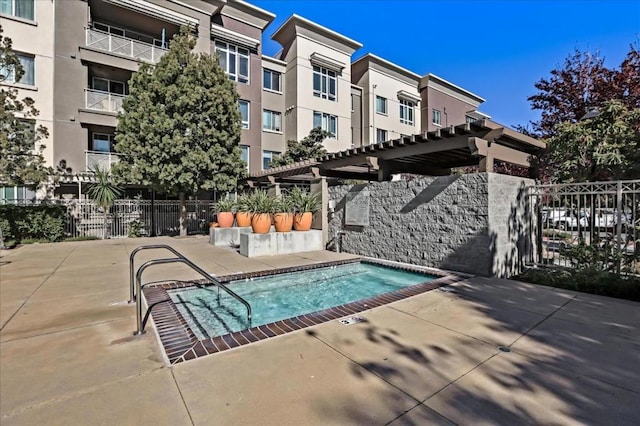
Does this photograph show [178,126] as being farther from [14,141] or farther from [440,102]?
[440,102]

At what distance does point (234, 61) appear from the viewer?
19031 mm

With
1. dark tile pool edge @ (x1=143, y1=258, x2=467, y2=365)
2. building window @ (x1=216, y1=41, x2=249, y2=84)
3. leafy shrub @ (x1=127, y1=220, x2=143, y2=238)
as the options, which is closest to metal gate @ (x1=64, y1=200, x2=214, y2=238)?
leafy shrub @ (x1=127, y1=220, x2=143, y2=238)

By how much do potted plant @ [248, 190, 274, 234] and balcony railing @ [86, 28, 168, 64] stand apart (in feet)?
36.4

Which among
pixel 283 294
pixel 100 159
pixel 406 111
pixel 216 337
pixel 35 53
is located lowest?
pixel 283 294

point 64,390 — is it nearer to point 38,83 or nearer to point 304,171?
point 304,171

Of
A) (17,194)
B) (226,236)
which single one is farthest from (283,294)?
(17,194)

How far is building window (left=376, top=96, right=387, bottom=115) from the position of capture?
85.0ft

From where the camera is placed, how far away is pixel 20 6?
46.4 ft

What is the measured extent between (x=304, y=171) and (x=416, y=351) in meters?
8.79

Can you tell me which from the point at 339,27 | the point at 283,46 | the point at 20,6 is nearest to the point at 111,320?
the point at 20,6

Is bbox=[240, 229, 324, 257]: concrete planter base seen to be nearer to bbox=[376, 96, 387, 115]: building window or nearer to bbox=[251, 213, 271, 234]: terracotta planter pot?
bbox=[251, 213, 271, 234]: terracotta planter pot

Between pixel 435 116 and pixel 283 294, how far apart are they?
94.0 feet

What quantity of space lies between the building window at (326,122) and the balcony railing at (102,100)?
1161 centimetres

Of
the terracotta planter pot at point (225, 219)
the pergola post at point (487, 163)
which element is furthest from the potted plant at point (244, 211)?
the pergola post at point (487, 163)
